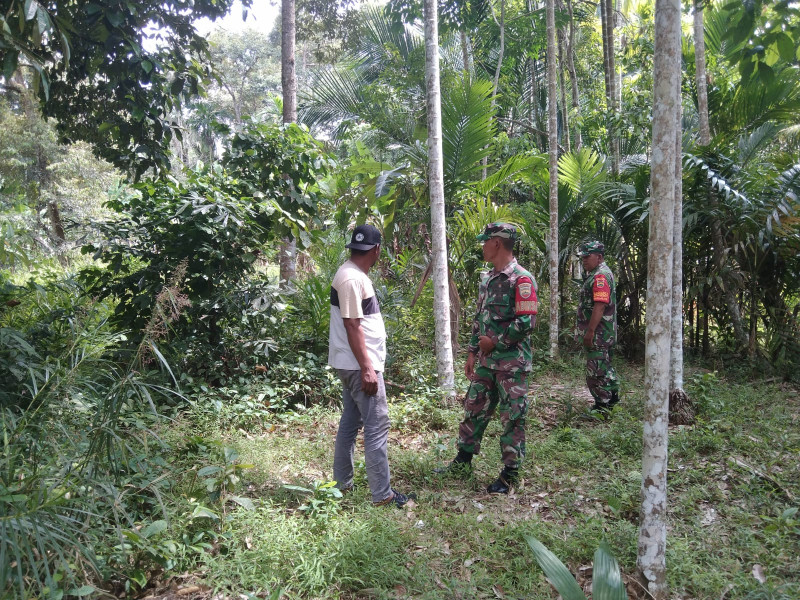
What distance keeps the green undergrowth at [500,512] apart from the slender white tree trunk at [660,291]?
0.84 feet

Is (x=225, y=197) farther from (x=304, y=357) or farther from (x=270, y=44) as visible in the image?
(x=270, y=44)

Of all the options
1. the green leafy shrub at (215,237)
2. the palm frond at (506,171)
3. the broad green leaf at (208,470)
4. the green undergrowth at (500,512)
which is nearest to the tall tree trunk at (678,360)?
the green undergrowth at (500,512)

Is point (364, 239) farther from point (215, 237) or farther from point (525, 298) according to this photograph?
point (215, 237)

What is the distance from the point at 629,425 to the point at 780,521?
177cm

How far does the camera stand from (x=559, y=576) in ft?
7.26

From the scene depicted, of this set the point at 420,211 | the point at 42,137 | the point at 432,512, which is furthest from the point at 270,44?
the point at 432,512

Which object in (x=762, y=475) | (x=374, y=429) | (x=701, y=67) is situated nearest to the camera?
(x=374, y=429)

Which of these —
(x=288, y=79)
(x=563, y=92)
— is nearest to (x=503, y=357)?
(x=288, y=79)

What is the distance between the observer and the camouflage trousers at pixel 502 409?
3723 mm

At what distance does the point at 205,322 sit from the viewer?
204 inches

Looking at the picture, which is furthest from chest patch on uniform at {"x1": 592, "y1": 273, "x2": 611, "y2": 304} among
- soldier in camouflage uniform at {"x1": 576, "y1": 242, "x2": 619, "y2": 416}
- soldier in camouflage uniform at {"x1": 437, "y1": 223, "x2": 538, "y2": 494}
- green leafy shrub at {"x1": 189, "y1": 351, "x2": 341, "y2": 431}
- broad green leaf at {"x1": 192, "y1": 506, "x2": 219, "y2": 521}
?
broad green leaf at {"x1": 192, "y1": 506, "x2": 219, "y2": 521}

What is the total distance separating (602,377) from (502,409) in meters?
2.04

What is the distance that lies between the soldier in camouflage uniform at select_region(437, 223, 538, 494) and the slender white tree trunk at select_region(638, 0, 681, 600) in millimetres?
1230

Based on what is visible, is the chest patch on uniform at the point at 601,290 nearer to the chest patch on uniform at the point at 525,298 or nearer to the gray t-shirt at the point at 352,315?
the chest patch on uniform at the point at 525,298
